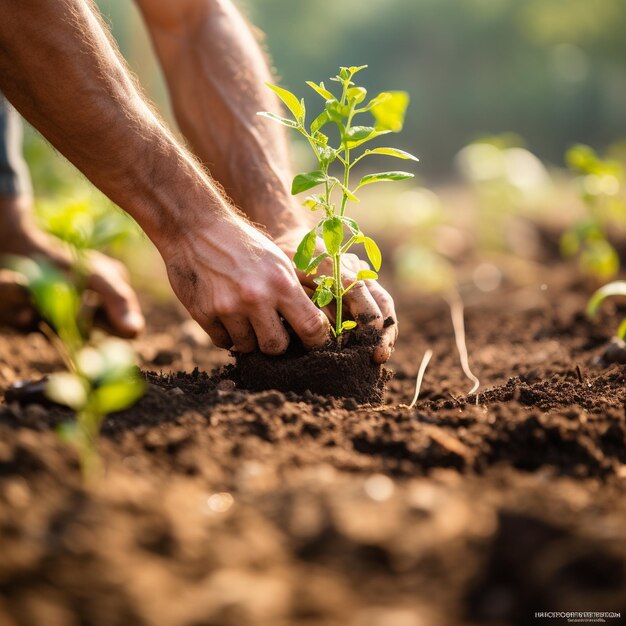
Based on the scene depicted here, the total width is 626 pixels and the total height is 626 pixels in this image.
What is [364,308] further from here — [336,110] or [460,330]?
[460,330]

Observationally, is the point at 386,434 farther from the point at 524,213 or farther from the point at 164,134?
the point at 524,213

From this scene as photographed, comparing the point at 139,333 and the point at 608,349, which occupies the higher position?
the point at 139,333

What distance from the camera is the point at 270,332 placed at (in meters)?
1.84

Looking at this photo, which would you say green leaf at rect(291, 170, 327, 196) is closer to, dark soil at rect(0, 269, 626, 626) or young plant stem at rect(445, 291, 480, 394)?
dark soil at rect(0, 269, 626, 626)

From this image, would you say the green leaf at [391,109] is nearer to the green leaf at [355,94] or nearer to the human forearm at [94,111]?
the green leaf at [355,94]

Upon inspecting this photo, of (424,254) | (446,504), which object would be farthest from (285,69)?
(446,504)

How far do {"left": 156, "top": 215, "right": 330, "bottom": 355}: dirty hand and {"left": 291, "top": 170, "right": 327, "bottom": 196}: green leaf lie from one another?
0.75 feet

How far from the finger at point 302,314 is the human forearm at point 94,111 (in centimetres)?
30

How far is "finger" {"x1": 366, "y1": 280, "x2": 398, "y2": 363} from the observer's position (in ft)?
6.30

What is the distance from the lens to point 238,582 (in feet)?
3.02

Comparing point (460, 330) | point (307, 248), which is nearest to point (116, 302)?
point (460, 330)

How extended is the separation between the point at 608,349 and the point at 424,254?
7.11 ft

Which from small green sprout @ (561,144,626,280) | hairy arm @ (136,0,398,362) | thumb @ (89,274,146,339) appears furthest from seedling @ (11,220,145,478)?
small green sprout @ (561,144,626,280)

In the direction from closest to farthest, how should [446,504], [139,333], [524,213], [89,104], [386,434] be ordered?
[446,504] → [386,434] → [89,104] → [139,333] → [524,213]
